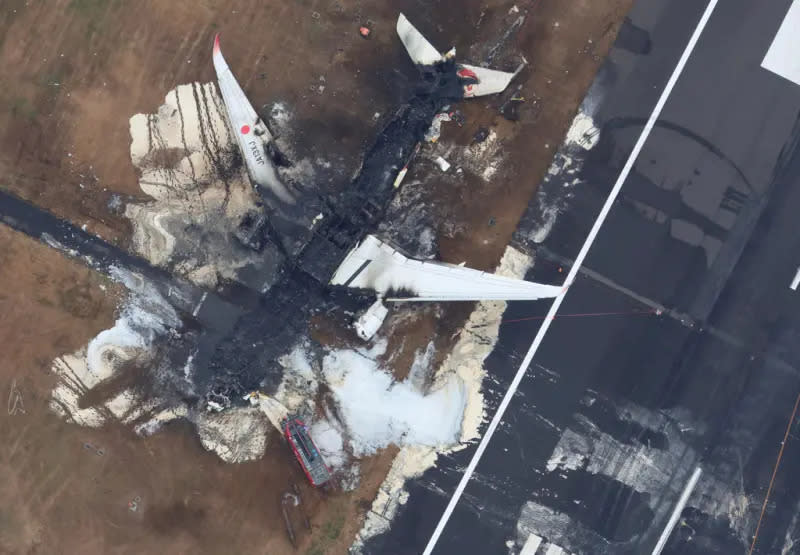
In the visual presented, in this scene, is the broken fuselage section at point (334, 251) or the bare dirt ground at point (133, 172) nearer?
the broken fuselage section at point (334, 251)

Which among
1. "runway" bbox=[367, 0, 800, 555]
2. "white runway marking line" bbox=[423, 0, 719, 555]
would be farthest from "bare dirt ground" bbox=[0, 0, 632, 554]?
"white runway marking line" bbox=[423, 0, 719, 555]

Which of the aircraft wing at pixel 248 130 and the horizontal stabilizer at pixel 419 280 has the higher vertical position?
the aircraft wing at pixel 248 130

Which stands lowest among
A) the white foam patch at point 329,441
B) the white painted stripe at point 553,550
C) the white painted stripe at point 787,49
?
the white foam patch at point 329,441

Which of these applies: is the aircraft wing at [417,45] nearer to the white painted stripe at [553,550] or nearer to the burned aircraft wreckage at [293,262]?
the burned aircraft wreckage at [293,262]

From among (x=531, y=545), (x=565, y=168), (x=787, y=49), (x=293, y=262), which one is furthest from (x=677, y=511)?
(x=787, y=49)

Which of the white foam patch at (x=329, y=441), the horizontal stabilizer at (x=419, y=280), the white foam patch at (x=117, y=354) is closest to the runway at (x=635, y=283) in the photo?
the horizontal stabilizer at (x=419, y=280)

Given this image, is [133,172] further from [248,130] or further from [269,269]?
[269,269]

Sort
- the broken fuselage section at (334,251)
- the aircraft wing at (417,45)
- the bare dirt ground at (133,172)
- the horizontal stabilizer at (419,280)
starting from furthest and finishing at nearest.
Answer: the bare dirt ground at (133,172), the aircraft wing at (417,45), the broken fuselage section at (334,251), the horizontal stabilizer at (419,280)
